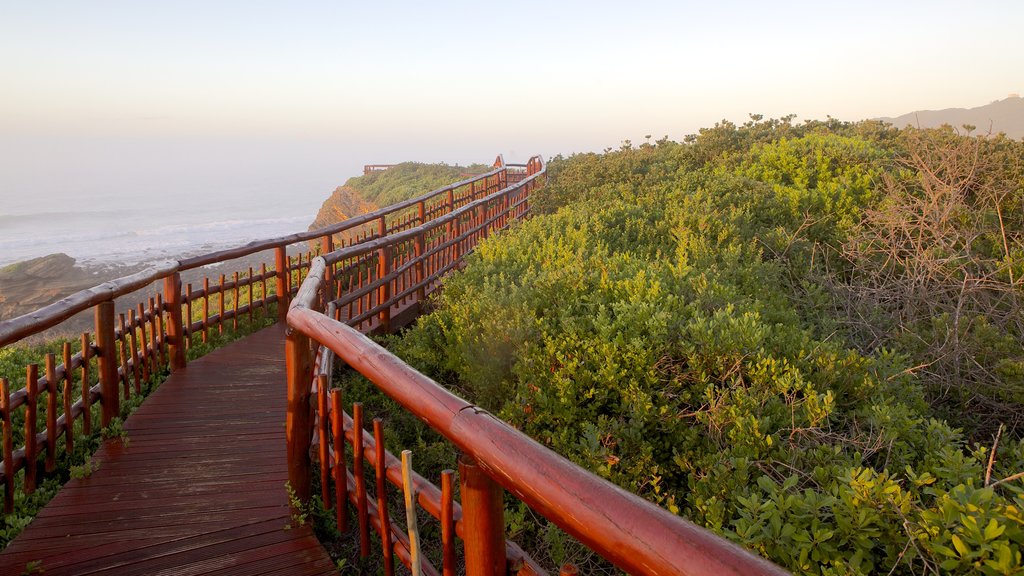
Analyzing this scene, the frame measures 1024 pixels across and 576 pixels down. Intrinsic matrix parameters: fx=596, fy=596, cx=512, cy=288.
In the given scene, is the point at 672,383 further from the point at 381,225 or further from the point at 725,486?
the point at 381,225

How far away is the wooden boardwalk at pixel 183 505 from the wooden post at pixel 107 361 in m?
0.14

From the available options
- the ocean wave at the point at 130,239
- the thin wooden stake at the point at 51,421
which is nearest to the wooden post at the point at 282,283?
the thin wooden stake at the point at 51,421

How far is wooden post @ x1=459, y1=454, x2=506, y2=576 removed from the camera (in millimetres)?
1245

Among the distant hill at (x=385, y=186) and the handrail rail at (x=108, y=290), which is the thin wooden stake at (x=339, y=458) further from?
the distant hill at (x=385, y=186)

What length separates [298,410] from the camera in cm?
249

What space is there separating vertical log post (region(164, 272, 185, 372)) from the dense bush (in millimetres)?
1809

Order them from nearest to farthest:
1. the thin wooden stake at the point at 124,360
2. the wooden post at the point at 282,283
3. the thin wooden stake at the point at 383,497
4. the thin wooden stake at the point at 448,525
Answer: the thin wooden stake at the point at 448,525 → the thin wooden stake at the point at 383,497 → the thin wooden stake at the point at 124,360 → the wooden post at the point at 282,283

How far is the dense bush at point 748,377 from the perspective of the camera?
2.19 m

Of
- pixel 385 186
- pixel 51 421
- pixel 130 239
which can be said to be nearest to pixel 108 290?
pixel 51 421

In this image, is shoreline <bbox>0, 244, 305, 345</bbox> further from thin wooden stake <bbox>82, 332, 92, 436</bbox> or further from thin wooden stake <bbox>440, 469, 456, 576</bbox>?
thin wooden stake <bbox>440, 469, 456, 576</bbox>

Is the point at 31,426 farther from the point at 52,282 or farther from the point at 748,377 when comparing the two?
the point at 52,282

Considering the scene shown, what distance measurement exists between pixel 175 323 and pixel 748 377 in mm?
4232

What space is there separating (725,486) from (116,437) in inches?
134

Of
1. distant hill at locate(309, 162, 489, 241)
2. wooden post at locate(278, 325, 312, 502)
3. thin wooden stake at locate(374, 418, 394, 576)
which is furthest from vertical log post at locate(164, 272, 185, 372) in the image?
distant hill at locate(309, 162, 489, 241)
